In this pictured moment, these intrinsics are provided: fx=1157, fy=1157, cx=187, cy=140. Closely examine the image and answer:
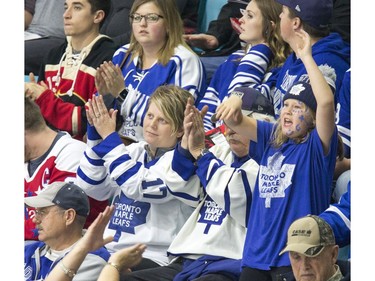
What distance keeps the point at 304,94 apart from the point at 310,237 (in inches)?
22.4

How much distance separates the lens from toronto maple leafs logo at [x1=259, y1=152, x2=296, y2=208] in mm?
4215

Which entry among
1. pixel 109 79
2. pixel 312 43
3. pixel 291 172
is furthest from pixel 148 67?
pixel 291 172

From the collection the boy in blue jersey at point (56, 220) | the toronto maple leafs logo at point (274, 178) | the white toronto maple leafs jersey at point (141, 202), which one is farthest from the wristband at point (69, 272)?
the toronto maple leafs logo at point (274, 178)

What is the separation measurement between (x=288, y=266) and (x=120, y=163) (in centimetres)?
113

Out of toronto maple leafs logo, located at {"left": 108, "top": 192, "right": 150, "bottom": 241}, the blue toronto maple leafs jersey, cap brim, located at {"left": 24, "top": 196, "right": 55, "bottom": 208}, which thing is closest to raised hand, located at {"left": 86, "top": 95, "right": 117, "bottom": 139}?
toronto maple leafs logo, located at {"left": 108, "top": 192, "right": 150, "bottom": 241}

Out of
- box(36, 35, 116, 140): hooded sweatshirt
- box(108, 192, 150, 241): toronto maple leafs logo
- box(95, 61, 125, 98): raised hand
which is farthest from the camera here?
box(36, 35, 116, 140): hooded sweatshirt

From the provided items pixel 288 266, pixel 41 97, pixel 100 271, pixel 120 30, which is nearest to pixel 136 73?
pixel 41 97

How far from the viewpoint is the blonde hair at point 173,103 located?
500 centimetres

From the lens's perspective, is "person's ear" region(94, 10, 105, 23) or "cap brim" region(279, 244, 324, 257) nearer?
"cap brim" region(279, 244, 324, 257)

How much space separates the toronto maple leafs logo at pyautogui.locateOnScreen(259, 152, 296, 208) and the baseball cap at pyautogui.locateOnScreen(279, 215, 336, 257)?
9.9 inches

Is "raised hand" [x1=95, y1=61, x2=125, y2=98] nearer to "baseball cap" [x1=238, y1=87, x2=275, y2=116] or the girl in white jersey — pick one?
the girl in white jersey

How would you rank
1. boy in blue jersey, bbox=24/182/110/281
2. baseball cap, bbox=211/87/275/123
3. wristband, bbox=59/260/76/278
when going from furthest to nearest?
boy in blue jersey, bbox=24/182/110/281, baseball cap, bbox=211/87/275/123, wristband, bbox=59/260/76/278

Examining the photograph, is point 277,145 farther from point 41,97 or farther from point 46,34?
point 46,34
